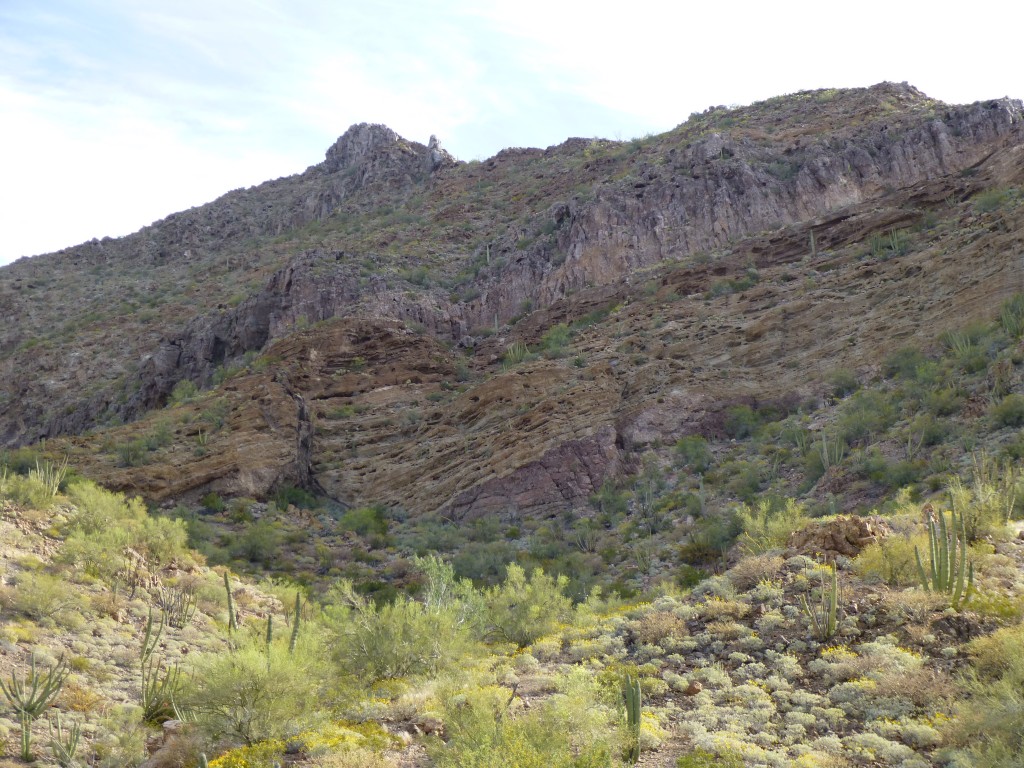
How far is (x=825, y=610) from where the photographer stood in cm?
1167

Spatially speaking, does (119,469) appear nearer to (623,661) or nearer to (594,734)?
(623,661)

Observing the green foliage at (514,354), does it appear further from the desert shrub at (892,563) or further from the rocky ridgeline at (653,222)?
the desert shrub at (892,563)

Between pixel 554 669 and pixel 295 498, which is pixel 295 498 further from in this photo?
pixel 554 669

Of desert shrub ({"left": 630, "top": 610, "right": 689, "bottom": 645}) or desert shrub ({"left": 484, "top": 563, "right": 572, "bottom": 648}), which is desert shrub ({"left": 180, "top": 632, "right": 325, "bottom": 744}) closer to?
desert shrub ({"left": 484, "top": 563, "right": 572, "bottom": 648})

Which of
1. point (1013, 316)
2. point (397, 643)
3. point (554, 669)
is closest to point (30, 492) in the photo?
point (397, 643)

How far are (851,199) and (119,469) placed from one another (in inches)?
1396

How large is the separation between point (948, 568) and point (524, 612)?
745 cm

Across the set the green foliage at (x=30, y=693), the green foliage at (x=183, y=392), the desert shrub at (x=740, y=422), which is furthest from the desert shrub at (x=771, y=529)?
the green foliage at (x=183, y=392)

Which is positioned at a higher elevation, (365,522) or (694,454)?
(694,454)

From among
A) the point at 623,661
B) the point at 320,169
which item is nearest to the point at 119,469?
the point at 623,661

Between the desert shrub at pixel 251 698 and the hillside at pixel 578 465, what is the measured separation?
0.22 ft

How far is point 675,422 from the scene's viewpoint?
27.3 meters

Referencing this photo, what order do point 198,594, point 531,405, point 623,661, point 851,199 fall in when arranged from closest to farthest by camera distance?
point 623,661 → point 198,594 → point 531,405 → point 851,199

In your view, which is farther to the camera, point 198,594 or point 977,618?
point 198,594
